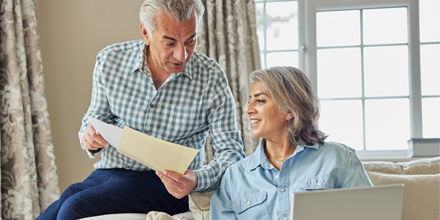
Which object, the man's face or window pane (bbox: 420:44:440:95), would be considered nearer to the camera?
the man's face

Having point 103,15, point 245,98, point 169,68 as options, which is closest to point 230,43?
point 245,98

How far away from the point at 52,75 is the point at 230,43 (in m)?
1.38

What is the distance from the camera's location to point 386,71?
9.45ft

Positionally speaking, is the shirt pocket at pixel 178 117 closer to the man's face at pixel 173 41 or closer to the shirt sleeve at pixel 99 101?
the man's face at pixel 173 41

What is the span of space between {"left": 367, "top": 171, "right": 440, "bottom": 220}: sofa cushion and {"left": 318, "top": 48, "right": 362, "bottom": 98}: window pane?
1.46 m

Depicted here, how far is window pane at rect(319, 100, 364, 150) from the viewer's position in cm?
293

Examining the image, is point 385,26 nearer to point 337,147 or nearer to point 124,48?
point 337,147

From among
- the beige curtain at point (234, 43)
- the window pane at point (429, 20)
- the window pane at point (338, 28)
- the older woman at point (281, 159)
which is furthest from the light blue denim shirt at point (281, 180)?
the window pane at point (429, 20)

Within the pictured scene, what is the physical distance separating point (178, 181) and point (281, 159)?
1.45 ft

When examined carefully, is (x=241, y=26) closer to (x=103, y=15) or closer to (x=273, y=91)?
(x=103, y=15)

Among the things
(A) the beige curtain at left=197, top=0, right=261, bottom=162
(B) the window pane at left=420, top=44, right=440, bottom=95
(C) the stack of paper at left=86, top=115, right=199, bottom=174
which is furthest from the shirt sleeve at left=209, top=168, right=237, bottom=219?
(B) the window pane at left=420, top=44, right=440, bottom=95

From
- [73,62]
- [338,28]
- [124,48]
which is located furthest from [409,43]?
[73,62]

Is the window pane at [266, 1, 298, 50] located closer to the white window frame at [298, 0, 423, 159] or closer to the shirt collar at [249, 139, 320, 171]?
the white window frame at [298, 0, 423, 159]

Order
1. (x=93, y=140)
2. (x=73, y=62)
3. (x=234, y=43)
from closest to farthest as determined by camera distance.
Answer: (x=93, y=140) → (x=234, y=43) → (x=73, y=62)
